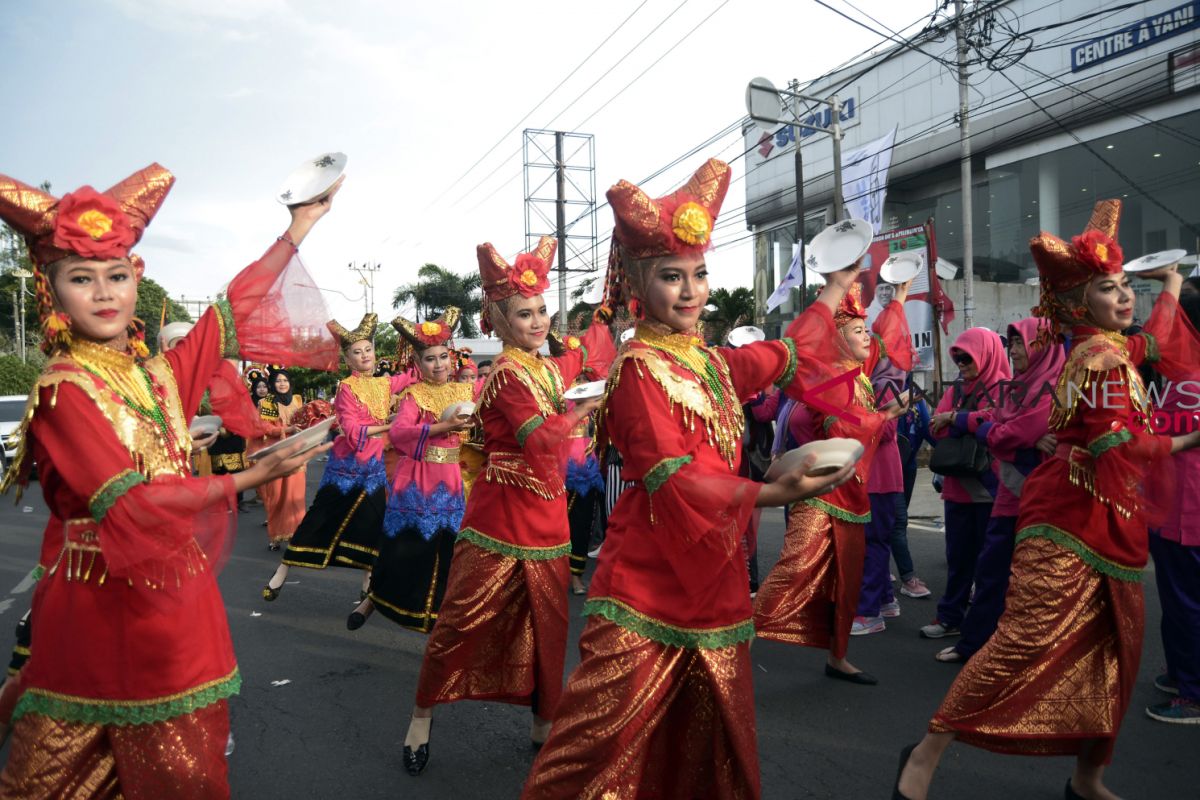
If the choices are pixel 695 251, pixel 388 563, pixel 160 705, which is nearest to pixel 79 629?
pixel 160 705

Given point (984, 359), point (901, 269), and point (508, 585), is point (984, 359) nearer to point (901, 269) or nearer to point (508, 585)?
point (901, 269)

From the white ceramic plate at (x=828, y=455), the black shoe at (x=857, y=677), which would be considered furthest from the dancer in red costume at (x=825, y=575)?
the white ceramic plate at (x=828, y=455)

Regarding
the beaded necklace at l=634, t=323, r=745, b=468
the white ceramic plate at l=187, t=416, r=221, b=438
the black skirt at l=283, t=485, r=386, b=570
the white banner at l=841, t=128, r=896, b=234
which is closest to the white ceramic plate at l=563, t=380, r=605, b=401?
the beaded necklace at l=634, t=323, r=745, b=468

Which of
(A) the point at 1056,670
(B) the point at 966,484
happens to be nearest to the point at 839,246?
(A) the point at 1056,670

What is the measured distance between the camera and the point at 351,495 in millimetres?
7098

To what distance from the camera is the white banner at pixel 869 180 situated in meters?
21.0

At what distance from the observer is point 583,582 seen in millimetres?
7723

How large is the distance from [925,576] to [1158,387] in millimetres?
2542

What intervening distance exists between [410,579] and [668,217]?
3.43 meters

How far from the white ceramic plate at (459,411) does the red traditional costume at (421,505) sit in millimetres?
581

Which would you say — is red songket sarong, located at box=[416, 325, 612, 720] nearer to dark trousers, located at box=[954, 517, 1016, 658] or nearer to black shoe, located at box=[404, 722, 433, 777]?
black shoe, located at box=[404, 722, 433, 777]

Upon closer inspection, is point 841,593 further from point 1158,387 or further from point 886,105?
point 886,105

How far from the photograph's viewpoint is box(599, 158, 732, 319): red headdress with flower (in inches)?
108

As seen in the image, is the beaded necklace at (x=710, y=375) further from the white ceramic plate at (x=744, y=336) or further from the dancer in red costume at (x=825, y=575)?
the white ceramic plate at (x=744, y=336)
